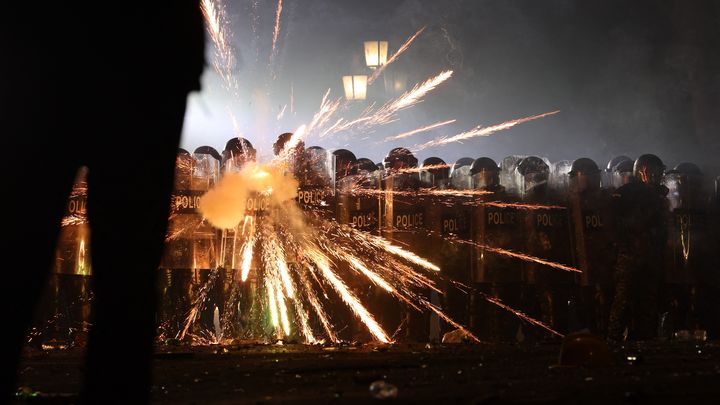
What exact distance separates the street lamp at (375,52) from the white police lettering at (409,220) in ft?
13.4

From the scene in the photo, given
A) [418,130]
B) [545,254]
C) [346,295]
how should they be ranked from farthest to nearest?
1. [418,130]
2. [545,254]
3. [346,295]

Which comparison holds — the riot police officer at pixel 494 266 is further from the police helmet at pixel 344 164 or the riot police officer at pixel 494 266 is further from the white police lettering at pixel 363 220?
the police helmet at pixel 344 164

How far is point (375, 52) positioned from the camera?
16047mm

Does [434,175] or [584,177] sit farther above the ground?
[434,175]

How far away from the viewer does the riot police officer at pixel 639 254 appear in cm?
1313

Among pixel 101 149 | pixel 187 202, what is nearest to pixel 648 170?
pixel 187 202

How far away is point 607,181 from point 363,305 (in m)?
5.27

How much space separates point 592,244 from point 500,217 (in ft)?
5.52

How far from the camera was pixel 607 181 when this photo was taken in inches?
574

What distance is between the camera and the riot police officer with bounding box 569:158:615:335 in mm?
13180

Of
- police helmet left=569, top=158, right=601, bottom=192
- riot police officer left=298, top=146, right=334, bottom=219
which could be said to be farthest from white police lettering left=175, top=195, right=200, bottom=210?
police helmet left=569, top=158, right=601, bottom=192

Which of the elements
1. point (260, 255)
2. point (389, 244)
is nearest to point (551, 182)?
point (389, 244)

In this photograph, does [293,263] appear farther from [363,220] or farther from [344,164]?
[344,164]

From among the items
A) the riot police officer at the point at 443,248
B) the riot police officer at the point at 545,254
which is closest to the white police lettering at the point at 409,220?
the riot police officer at the point at 443,248
